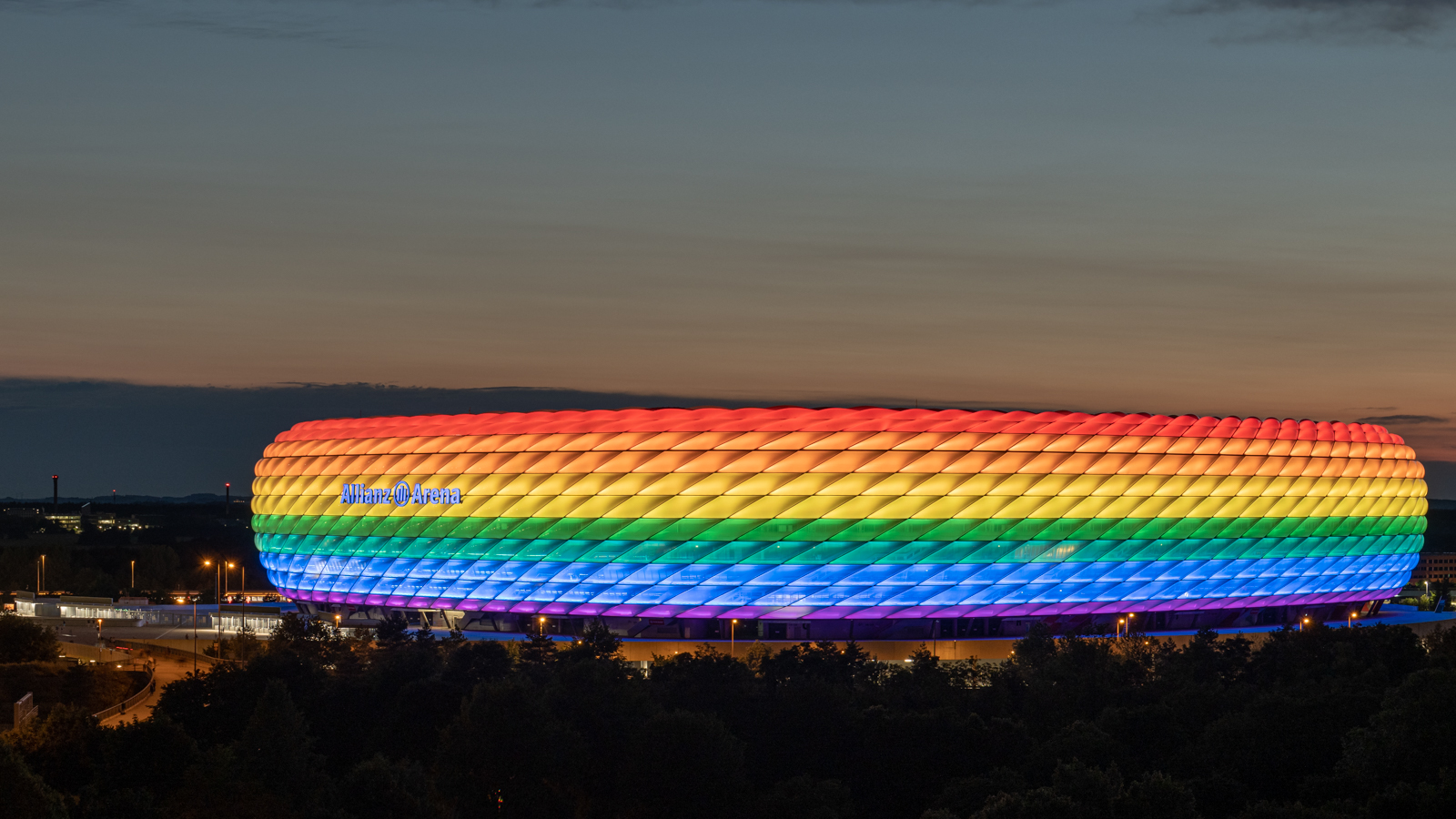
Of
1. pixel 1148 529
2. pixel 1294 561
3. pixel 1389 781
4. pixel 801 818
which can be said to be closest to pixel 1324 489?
pixel 1294 561

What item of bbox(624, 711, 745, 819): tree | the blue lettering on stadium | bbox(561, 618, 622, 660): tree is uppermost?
the blue lettering on stadium

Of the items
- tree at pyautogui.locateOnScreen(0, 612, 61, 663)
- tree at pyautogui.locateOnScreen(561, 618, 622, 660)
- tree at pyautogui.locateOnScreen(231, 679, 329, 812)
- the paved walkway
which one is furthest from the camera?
tree at pyautogui.locateOnScreen(0, 612, 61, 663)

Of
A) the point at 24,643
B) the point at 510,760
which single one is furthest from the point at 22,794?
the point at 24,643

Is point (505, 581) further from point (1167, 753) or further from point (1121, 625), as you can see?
point (1167, 753)

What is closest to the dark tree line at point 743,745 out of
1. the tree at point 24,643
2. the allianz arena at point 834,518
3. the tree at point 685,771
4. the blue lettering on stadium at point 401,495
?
the tree at point 685,771

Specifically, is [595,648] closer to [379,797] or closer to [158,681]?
[158,681]

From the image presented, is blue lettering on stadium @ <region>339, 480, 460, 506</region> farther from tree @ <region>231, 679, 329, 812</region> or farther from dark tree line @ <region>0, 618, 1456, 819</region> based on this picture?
tree @ <region>231, 679, 329, 812</region>

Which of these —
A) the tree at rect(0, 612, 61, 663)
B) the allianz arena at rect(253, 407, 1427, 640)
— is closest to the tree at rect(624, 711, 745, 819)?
the allianz arena at rect(253, 407, 1427, 640)
